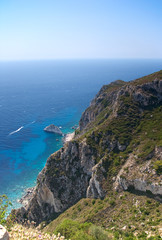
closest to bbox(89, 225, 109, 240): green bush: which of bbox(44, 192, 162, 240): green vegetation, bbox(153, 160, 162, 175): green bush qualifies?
bbox(44, 192, 162, 240): green vegetation

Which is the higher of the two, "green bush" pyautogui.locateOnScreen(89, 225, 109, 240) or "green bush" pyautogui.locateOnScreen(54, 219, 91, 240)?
"green bush" pyautogui.locateOnScreen(89, 225, 109, 240)

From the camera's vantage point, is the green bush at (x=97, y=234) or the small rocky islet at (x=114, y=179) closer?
the green bush at (x=97, y=234)

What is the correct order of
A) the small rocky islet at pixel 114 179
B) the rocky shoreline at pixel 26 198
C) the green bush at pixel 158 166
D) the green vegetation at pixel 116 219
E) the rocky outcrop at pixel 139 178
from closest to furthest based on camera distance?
the green vegetation at pixel 116 219 → the small rocky islet at pixel 114 179 → the rocky outcrop at pixel 139 178 → the green bush at pixel 158 166 → the rocky shoreline at pixel 26 198

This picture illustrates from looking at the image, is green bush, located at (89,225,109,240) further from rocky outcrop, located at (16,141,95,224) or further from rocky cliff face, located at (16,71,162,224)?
rocky outcrop, located at (16,141,95,224)

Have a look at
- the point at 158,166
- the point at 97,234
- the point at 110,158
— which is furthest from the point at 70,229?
the point at 110,158

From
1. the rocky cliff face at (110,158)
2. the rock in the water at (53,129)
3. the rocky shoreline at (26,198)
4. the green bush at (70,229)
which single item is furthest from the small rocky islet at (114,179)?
the rock in the water at (53,129)

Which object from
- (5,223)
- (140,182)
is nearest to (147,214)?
(140,182)

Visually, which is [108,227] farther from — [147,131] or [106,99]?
[106,99]

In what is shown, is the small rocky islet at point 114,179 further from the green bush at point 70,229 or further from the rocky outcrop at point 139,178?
the green bush at point 70,229
